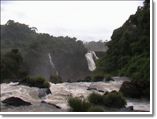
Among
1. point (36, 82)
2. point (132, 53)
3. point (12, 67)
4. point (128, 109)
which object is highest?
point (132, 53)

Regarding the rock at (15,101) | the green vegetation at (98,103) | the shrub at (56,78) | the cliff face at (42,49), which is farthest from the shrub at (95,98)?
the rock at (15,101)

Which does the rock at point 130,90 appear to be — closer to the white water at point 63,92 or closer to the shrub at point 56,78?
the white water at point 63,92

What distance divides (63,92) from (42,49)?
48 cm

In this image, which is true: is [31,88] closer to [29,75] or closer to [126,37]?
[29,75]

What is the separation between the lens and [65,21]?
18.1ft

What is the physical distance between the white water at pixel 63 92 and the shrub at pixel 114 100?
70 mm

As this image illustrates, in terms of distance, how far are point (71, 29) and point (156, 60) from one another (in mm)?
907

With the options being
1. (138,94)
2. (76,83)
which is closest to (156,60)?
(138,94)

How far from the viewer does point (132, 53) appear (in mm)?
5645

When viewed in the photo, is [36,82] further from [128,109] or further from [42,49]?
[128,109]

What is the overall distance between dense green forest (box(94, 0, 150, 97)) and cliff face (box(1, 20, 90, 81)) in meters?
0.30

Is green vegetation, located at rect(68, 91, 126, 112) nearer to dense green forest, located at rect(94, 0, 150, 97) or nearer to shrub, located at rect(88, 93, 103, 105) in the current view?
Answer: shrub, located at rect(88, 93, 103, 105)

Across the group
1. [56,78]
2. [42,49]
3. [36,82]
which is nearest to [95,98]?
[56,78]

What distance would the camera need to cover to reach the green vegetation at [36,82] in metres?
5.45
